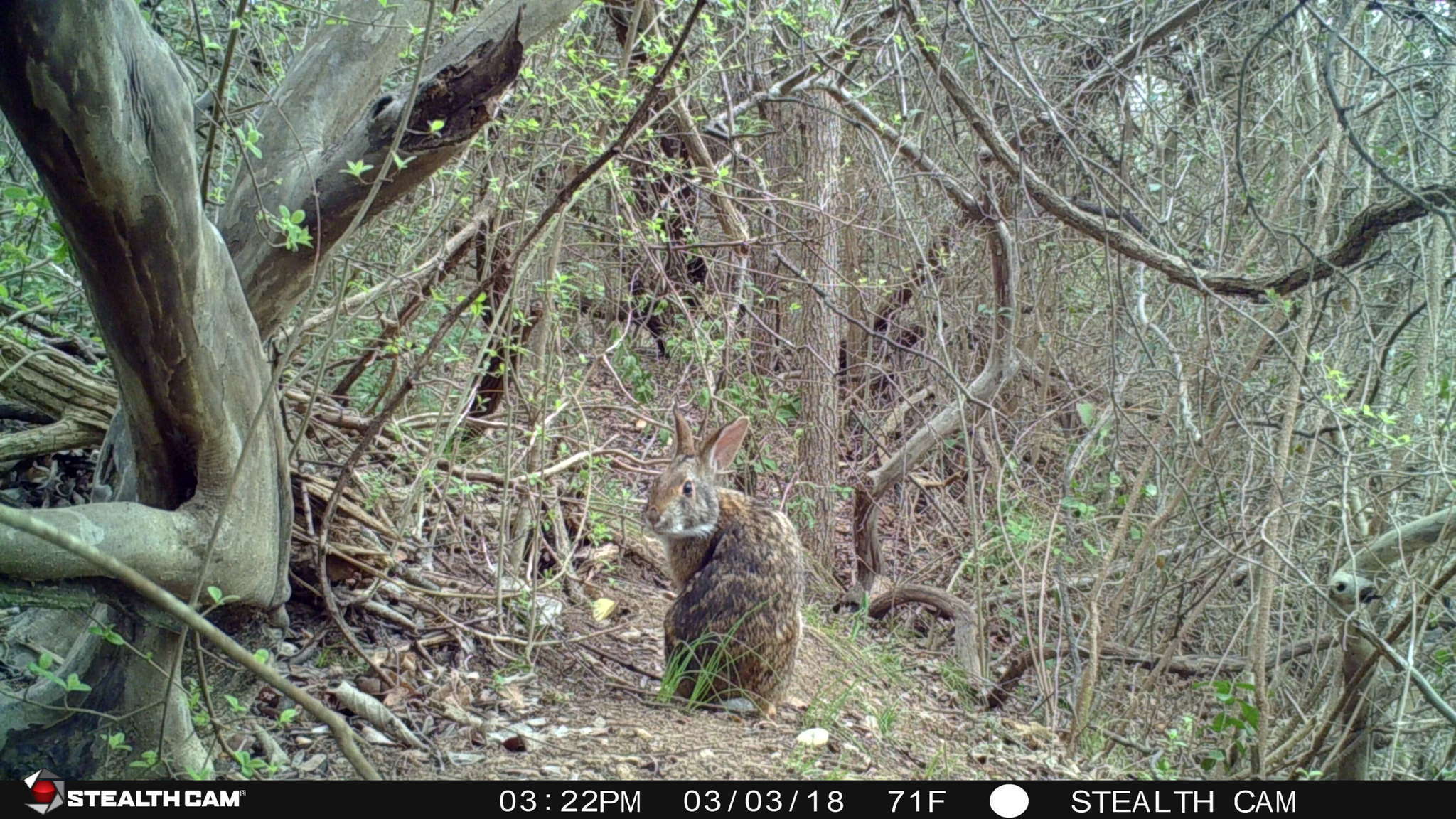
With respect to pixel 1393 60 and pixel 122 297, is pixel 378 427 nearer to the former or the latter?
pixel 122 297

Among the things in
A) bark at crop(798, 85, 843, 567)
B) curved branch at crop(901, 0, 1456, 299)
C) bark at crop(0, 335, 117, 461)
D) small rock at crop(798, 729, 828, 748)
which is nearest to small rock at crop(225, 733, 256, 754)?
bark at crop(0, 335, 117, 461)

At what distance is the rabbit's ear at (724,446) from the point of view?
190 inches

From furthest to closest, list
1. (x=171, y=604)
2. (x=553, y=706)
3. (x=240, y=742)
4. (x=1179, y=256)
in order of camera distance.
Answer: (x=1179, y=256), (x=553, y=706), (x=240, y=742), (x=171, y=604)

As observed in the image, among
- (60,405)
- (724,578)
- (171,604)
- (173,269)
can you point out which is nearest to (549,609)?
(724,578)

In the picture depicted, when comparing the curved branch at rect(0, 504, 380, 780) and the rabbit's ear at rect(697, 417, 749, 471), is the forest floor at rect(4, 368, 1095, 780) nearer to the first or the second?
the rabbit's ear at rect(697, 417, 749, 471)

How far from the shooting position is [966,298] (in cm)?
766

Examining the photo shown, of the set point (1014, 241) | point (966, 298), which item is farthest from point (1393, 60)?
point (966, 298)

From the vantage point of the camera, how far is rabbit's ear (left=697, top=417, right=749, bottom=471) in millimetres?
4824
